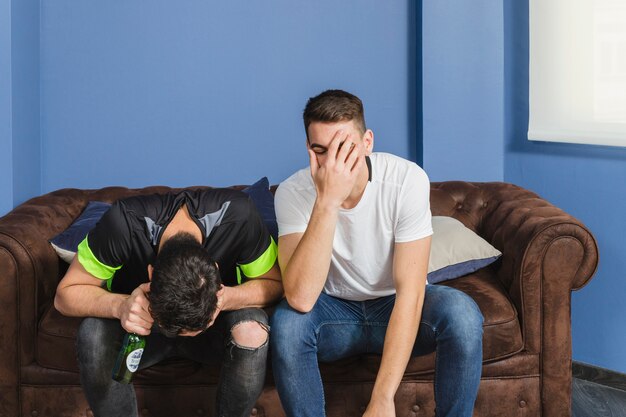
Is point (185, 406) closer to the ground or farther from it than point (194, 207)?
closer to the ground

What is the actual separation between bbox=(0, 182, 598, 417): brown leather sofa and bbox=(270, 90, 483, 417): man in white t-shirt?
0.20 meters

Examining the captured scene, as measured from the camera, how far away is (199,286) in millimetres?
2033

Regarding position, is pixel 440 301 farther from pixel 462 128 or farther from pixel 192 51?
pixel 192 51

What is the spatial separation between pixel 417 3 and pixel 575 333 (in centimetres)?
158

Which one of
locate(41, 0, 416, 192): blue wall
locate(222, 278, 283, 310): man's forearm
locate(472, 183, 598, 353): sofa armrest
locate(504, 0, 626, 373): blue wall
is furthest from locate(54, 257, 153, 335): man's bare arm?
locate(504, 0, 626, 373): blue wall

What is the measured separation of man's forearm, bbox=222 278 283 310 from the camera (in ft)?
7.41

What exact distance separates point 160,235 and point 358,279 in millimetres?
594

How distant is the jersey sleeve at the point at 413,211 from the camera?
7.60 feet

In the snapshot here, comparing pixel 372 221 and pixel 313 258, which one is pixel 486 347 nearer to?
pixel 372 221

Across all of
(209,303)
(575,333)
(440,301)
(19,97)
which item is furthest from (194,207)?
(575,333)

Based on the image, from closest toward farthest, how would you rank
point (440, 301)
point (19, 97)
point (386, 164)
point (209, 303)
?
point (209, 303) → point (440, 301) → point (386, 164) → point (19, 97)

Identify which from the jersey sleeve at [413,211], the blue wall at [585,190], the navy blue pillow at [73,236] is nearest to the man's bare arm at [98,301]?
the navy blue pillow at [73,236]

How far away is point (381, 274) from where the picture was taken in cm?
240

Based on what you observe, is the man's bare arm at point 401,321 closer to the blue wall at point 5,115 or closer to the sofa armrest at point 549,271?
the sofa armrest at point 549,271
